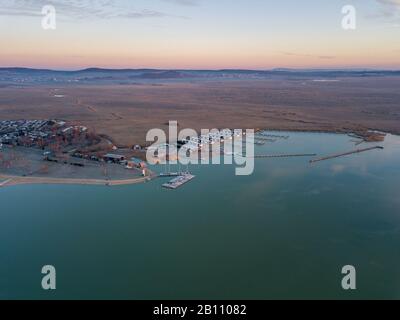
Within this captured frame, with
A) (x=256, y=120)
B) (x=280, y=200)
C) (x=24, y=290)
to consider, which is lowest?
(x=24, y=290)

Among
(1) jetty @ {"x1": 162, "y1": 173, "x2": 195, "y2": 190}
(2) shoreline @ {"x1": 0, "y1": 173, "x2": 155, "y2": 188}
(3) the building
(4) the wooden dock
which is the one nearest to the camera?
(1) jetty @ {"x1": 162, "y1": 173, "x2": 195, "y2": 190}

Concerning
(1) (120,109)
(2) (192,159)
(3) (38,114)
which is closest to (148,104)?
(1) (120,109)

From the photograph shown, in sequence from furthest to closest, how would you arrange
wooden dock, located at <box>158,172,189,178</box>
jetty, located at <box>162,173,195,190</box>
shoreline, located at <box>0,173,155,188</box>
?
wooden dock, located at <box>158,172,189,178</box> < shoreline, located at <box>0,173,155,188</box> < jetty, located at <box>162,173,195,190</box>

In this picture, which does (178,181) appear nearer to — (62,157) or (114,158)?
(114,158)

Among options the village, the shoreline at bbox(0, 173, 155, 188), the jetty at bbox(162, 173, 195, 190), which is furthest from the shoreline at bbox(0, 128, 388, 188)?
the jetty at bbox(162, 173, 195, 190)

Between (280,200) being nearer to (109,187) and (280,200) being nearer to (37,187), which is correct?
(109,187)

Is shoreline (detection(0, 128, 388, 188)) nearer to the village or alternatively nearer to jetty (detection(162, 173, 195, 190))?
the village

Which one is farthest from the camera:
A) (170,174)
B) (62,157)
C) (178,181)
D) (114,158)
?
(62,157)

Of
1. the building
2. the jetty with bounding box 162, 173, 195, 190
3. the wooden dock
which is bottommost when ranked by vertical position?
the jetty with bounding box 162, 173, 195, 190

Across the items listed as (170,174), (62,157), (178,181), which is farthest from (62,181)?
(178,181)
